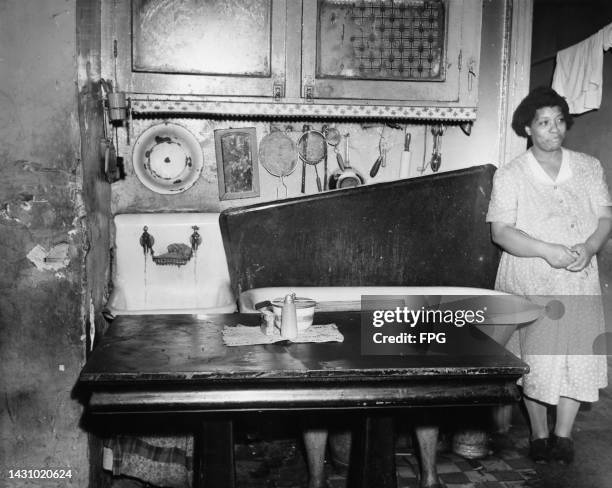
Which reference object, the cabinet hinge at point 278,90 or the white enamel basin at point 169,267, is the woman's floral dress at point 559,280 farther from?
the white enamel basin at point 169,267

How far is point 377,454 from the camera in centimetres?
213

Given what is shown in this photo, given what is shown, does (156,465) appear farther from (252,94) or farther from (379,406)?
(252,94)

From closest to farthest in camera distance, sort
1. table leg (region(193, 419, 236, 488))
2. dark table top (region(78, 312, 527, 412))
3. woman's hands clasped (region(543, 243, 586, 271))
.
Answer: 1. dark table top (region(78, 312, 527, 412))
2. table leg (region(193, 419, 236, 488))
3. woman's hands clasped (region(543, 243, 586, 271))

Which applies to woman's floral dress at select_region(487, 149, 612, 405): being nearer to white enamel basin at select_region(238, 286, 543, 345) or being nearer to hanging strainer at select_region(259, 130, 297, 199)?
white enamel basin at select_region(238, 286, 543, 345)

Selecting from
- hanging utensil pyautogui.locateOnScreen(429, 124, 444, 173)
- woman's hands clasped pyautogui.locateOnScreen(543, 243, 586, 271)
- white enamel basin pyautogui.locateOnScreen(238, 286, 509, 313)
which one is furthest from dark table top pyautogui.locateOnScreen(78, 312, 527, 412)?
hanging utensil pyautogui.locateOnScreen(429, 124, 444, 173)

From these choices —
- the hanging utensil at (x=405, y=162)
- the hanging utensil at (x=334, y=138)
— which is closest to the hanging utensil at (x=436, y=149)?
the hanging utensil at (x=405, y=162)

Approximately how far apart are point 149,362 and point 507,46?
3178mm

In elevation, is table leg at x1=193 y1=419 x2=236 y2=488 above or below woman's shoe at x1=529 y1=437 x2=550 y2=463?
Result: above

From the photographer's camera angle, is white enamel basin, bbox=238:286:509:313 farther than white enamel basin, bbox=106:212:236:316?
No

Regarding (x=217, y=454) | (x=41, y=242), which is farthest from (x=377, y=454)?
(x=41, y=242)

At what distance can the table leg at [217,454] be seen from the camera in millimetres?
2025

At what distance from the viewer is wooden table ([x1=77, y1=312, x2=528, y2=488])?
5.82 feet

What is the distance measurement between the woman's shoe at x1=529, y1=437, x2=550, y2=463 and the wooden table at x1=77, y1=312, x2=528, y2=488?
1.46 metres

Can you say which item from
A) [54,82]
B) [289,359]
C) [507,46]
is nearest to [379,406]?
[289,359]
